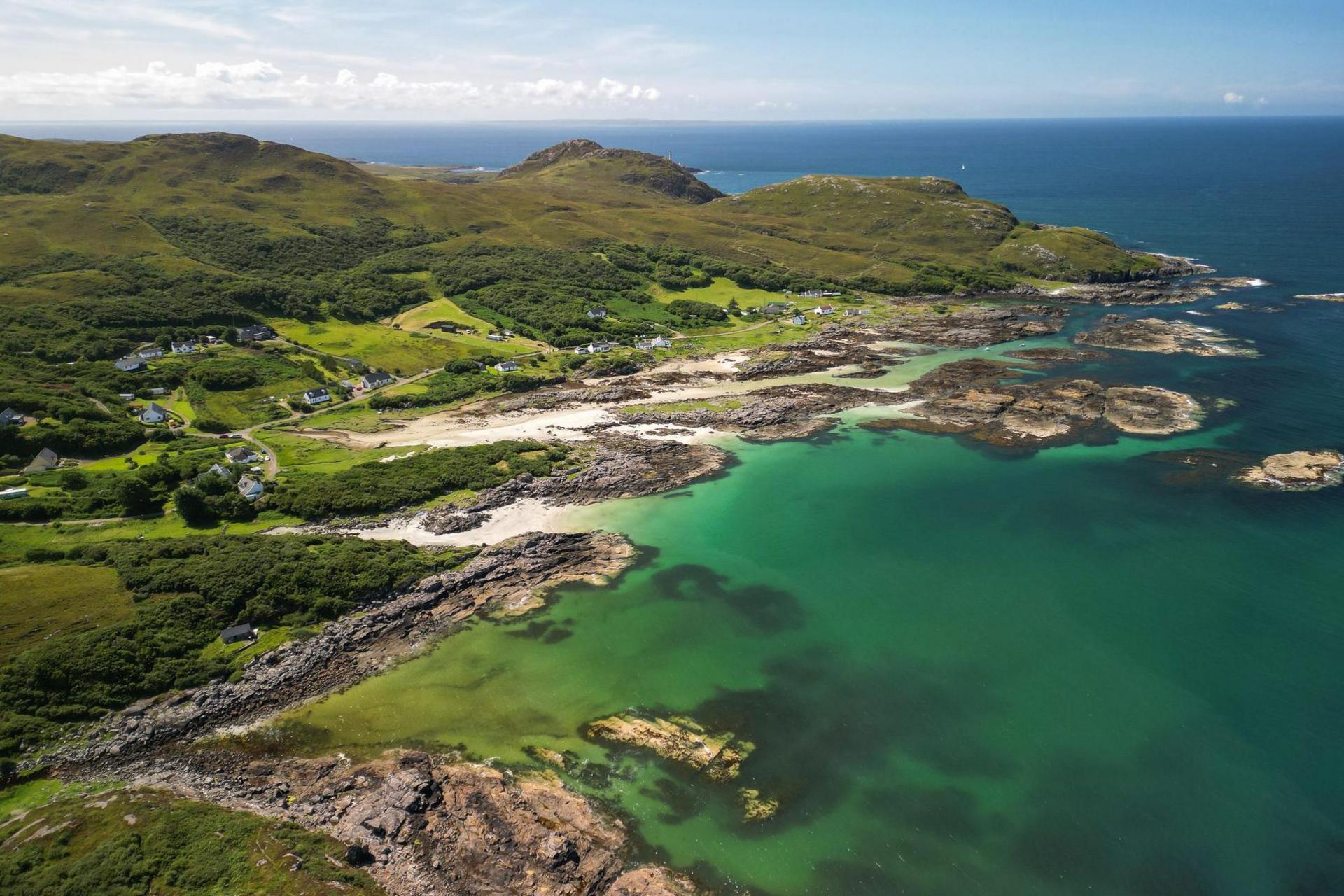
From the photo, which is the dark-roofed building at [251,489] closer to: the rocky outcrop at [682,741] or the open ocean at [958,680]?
the open ocean at [958,680]

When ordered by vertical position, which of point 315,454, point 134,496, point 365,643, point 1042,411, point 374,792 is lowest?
point 374,792

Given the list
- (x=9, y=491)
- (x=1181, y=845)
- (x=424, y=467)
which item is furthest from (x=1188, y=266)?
(x=9, y=491)

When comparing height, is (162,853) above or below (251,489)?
below

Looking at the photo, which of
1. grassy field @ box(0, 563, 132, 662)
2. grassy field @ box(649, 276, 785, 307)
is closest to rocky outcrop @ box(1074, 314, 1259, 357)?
grassy field @ box(649, 276, 785, 307)

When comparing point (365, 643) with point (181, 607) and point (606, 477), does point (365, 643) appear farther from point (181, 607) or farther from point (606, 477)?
point (606, 477)

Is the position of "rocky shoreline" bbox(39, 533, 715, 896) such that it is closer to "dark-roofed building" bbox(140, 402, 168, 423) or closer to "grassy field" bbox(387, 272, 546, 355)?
"dark-roofed building" bbox(140, 402, 168, 423)

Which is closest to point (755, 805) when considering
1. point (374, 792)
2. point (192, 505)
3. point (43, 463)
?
point (374, 792)

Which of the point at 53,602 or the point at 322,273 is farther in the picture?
the point at 322,273
